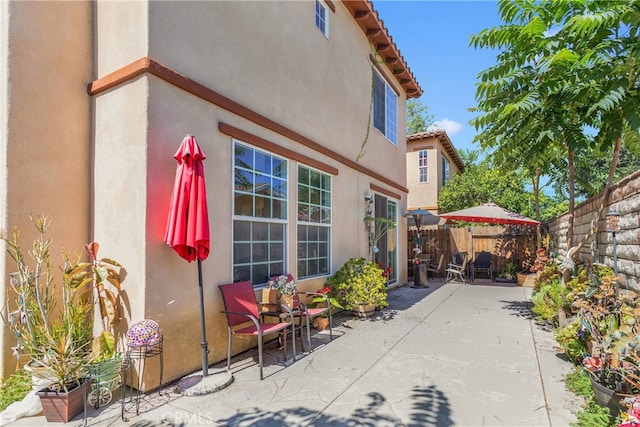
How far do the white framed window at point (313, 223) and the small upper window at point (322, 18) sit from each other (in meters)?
3.30

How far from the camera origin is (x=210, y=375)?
430 centimetres

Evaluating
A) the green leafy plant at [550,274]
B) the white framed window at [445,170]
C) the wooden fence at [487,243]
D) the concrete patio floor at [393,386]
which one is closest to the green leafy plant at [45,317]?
the concrete patio floor at [393,386]

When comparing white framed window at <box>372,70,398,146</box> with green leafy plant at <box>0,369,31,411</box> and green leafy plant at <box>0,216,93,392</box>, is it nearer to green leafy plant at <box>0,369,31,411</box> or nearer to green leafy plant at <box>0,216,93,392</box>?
green leafy plant at <box>0,216,93,392</box>

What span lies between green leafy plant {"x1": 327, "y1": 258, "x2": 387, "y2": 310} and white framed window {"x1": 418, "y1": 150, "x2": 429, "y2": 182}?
38.9ft

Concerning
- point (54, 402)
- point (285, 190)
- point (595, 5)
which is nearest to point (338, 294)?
point (285, 190)

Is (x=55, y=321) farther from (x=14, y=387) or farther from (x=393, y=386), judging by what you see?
(x=393, y=386)

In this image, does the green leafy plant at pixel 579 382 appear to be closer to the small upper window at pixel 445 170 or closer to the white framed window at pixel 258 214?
the white framed window at pixel 258 214

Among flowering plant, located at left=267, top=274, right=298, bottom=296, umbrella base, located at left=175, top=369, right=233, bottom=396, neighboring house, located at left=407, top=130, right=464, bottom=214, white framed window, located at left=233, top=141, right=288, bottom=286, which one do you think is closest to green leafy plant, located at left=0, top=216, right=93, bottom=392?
umbrella base, located at left=175, top=369, right=233, bottom=396

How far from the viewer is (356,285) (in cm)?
728

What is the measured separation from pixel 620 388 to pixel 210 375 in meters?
4.19

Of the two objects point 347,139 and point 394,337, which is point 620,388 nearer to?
point 394,337

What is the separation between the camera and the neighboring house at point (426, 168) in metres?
17.9

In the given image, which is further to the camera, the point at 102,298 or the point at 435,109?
the point at 435,109

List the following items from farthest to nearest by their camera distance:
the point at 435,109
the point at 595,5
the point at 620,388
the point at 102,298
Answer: the point at 435,109 < the point at 595,5 < the point at 102,298 < the point at 620,388
